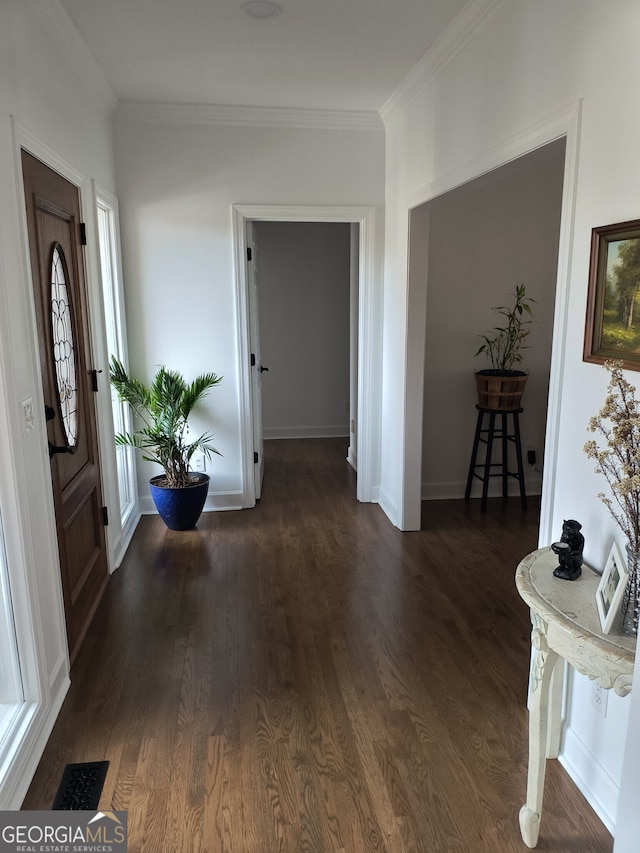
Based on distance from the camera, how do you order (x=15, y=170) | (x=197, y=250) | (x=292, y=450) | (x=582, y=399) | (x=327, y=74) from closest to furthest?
(x=582, y=399)
(x=15, y=170)
(x=327, y=74)
(x=197, y=250)
(x=292, y=450)

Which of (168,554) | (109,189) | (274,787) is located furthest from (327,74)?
(274,787)

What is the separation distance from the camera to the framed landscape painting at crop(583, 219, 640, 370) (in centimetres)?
168

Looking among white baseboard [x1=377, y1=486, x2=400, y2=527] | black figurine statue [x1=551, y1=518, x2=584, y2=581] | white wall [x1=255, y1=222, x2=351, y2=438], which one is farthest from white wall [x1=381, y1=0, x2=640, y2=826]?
white wall [x1=255, y1=222, x2=351, y2=438]

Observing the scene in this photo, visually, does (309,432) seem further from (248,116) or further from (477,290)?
(248,116)

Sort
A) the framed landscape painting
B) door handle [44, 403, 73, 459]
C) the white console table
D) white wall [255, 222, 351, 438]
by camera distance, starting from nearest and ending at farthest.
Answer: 1. the white console table
2. the framed landscape painting
3. door handle [44, 403, 73, 459]
4. white wall [255, 222, 351, 438]

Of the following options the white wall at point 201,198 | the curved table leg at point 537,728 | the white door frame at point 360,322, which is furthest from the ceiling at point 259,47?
the curved table leg at point 537,728

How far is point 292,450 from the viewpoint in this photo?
6258 millimetres

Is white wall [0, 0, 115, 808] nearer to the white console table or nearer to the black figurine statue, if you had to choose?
the white console table

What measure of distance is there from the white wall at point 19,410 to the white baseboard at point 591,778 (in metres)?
1.74

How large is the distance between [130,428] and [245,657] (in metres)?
2.11

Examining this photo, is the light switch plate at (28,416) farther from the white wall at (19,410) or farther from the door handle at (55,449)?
the door handle at (55,449)

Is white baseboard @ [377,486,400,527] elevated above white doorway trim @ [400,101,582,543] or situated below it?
below

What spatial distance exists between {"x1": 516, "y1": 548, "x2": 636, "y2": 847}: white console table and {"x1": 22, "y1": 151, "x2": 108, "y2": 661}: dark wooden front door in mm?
1869

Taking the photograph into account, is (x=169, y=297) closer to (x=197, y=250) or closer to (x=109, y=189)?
(x=197, y=250)
